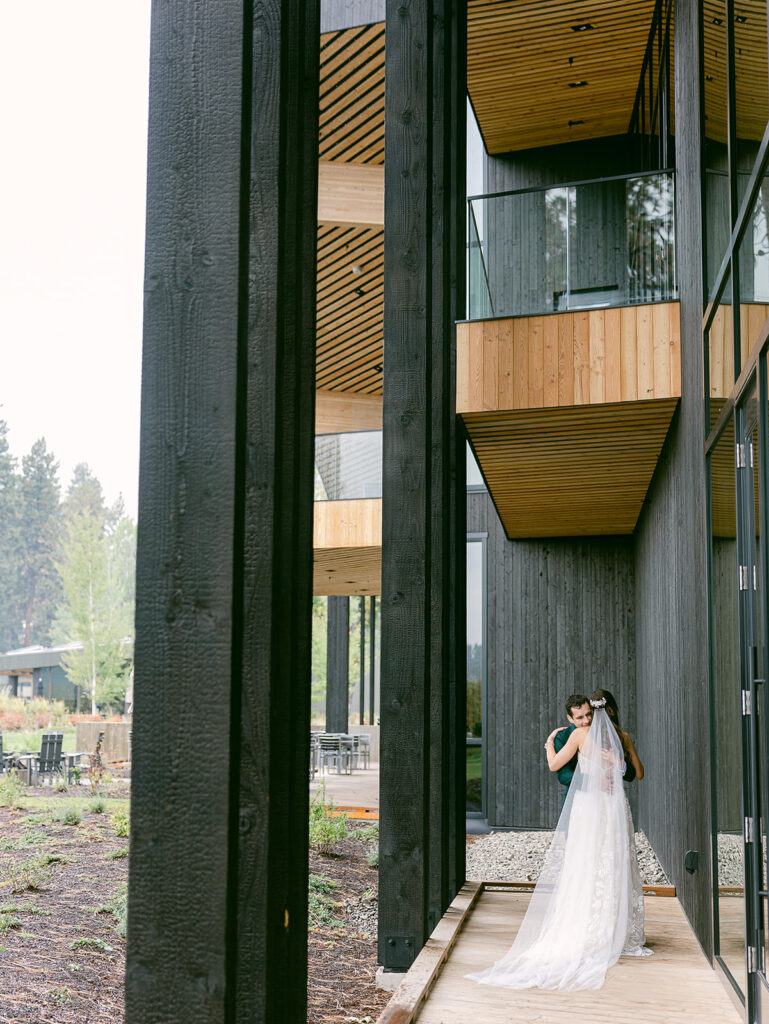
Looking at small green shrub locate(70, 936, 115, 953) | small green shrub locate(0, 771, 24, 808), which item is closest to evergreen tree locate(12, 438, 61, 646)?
small green shrub locate(0, 771, 24, 808)

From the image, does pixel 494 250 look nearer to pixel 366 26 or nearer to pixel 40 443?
pixel 366 26

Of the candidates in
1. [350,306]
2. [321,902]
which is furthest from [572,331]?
[350,306]

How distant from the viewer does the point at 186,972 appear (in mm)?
1735

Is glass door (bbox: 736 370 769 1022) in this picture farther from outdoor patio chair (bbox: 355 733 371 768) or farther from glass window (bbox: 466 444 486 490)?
outdoor patio chair (bbox: 355 733 371 768)

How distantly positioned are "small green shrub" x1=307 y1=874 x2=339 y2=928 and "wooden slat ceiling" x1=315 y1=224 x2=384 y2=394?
21.1 ft

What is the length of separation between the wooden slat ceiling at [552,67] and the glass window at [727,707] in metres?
5.76

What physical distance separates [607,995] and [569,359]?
4.38 meters

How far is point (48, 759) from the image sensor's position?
57.3 ft

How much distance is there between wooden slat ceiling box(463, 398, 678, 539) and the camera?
25.7ft

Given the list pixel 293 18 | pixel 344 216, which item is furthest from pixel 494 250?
pixel 293 18

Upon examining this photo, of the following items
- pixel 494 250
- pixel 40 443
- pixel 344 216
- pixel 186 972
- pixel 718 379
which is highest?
pixel 40 443

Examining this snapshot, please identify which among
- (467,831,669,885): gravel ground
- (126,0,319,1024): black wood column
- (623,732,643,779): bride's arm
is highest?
(126,0,319,1024): black wood column

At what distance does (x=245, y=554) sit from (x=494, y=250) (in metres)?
7.31

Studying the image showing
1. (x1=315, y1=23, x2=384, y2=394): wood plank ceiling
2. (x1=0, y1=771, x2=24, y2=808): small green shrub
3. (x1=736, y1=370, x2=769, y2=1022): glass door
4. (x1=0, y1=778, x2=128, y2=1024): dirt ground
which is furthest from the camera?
(x1=0, y1=771, x2=24, y2=808): small green shrub
